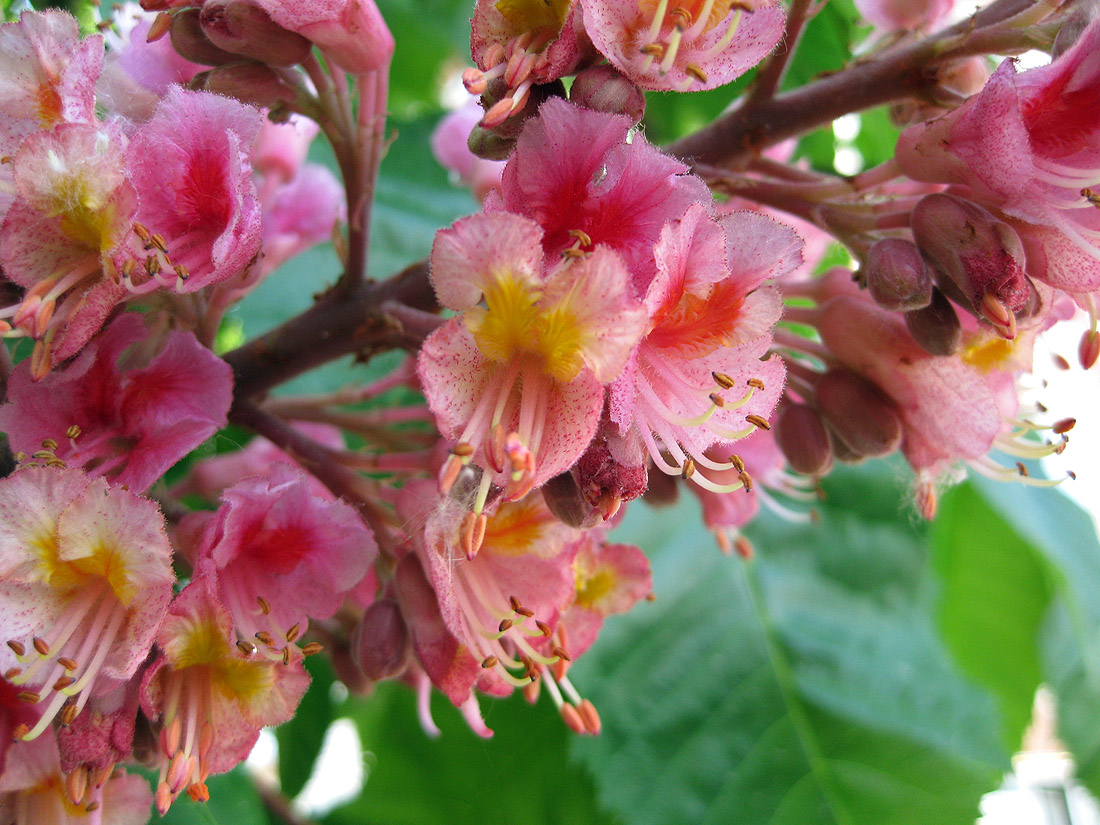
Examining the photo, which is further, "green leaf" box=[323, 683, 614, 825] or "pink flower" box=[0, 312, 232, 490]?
"green leaf" box=[323, 683, 614, 825]

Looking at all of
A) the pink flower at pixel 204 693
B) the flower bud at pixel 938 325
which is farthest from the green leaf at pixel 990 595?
the pink flower at pixel 204 693

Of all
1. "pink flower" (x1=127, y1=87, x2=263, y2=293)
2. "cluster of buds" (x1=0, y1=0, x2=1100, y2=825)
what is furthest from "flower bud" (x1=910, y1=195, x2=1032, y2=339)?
"pink flower" (x1=127, y1=87, x2=263, y2=293)

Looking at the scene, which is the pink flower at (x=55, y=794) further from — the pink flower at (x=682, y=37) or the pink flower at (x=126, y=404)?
the pink flower at (x=682, y=37)

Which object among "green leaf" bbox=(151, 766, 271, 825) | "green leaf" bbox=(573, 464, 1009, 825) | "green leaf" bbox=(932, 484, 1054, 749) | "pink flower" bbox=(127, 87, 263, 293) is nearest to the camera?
"pink flower" bbox=(127, 87, 263, 293)

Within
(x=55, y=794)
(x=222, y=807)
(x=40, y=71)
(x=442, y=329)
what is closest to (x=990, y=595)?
(x=222, y=807)

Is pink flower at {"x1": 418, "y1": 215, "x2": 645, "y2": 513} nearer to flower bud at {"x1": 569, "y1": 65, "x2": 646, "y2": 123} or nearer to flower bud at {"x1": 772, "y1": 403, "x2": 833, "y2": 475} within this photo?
flower bud at {"x1": 569, "y1": 65, "x2": 646, "y2": 123}

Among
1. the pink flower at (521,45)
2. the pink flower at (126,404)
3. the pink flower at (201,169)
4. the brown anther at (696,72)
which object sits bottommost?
the pink flower at (126,404)

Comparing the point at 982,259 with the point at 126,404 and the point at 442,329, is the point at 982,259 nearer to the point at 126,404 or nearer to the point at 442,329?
the point at 442,329

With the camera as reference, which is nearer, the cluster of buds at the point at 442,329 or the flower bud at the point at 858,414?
the cluster of buds at the point at 442,329
